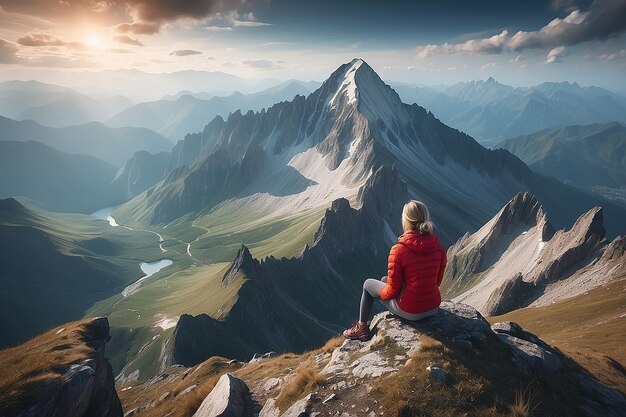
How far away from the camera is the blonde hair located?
14.9 metres

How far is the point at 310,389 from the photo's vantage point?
1555 centimetres

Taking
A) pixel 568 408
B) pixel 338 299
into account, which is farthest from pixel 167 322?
pixel 568 408

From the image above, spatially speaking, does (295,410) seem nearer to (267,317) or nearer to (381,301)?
(381,301)

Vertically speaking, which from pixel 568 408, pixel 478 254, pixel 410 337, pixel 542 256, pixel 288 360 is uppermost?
pixel 410 337

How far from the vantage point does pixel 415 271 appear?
603 inches

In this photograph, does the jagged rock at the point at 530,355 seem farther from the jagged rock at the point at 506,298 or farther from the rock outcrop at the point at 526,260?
the jagged rock at the point at 506,298

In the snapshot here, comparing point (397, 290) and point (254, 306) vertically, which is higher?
point (397, 290)

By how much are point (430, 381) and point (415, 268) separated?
171 inches

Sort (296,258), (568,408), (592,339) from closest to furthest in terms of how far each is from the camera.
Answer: (568,408), (592,339), (296,258)

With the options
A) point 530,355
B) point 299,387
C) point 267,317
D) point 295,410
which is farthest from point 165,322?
point 530,355

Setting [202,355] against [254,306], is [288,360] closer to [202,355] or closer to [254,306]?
[202,355]

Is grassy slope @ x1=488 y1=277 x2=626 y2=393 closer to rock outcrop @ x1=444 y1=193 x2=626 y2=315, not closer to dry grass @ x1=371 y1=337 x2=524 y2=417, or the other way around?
dry grass @ x1=371 y1=337 x2=524 y2=417

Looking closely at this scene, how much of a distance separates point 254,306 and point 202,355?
97.0 feet

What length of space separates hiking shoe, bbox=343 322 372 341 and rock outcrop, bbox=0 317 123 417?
55.2 ft
